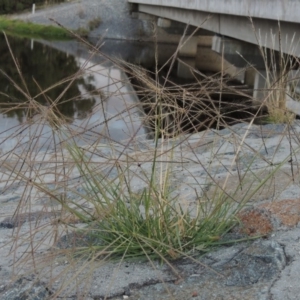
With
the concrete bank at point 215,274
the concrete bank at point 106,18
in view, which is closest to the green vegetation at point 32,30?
the concrete bank at point 106,18

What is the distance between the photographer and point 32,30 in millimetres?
24891

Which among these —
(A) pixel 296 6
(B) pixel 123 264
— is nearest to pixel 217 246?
(B) pixel 123 264

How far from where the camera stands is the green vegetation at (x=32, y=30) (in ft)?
80.0

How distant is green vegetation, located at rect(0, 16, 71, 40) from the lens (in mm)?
24391

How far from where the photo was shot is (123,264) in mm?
2137

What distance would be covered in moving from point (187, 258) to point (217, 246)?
14 centimetres

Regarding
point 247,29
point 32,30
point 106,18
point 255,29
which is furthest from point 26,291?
point 32,30

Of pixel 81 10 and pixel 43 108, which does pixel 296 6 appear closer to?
pixel 43 108

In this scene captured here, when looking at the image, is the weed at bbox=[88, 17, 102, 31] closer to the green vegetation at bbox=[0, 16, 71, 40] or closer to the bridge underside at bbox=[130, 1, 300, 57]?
the green vegetation at bbox=[0, 16, 71, 40]

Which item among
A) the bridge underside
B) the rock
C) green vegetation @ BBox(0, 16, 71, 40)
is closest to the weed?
green vegetation @ BBox(0, 16, 71, 40)

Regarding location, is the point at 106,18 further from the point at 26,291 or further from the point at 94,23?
the point at 26,291

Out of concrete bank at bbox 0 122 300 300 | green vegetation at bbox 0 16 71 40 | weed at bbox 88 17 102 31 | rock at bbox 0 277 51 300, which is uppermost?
concrete bank at bbox 0 122 300 300

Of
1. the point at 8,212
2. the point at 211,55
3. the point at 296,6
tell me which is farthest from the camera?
the point at 211,55

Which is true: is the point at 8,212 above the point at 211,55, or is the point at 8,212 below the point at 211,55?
above
